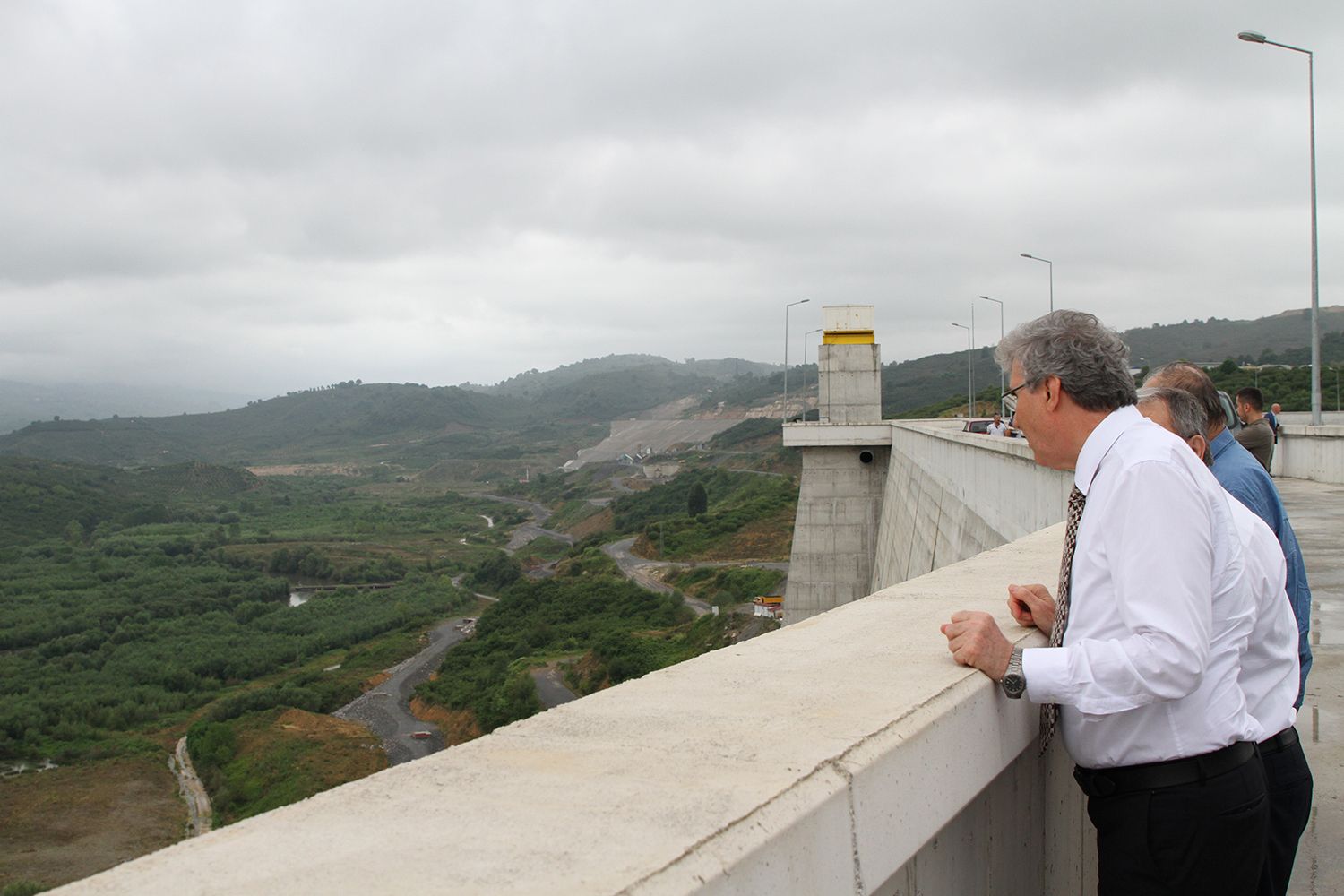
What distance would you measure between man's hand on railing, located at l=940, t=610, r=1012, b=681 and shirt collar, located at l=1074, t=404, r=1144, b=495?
0.41 meters

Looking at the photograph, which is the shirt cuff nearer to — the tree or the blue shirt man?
the blue shirt man

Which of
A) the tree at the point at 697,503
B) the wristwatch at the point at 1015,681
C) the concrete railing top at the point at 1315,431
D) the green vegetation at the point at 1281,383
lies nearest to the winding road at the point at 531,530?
the tree at the point at 697,503

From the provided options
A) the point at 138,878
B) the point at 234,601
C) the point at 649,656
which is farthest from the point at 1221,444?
the point at 234,601

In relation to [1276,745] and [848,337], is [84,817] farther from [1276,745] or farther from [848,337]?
[1276,745]

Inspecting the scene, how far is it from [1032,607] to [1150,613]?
0.98m

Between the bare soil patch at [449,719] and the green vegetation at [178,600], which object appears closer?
the bare soil patch at [449,719]

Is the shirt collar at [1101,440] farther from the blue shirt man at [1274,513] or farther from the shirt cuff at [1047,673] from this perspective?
the blue shirt man at [1274,513]

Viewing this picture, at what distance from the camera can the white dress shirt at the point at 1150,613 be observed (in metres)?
1.83

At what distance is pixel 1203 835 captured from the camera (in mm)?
1977

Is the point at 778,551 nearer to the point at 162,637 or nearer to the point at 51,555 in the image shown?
the point at 162,637

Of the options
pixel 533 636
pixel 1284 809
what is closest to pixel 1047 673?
pixel 1284 809

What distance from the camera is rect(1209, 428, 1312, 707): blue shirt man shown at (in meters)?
2.75

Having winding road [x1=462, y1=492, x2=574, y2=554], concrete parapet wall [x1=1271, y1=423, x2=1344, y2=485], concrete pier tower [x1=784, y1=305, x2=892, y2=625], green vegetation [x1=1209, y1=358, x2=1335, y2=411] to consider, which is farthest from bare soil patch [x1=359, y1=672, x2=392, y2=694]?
concrete parapet wall [x1=1271, y1=423, x2=1344, y2=485]

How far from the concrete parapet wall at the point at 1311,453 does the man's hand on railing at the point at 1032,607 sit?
13157 mm
